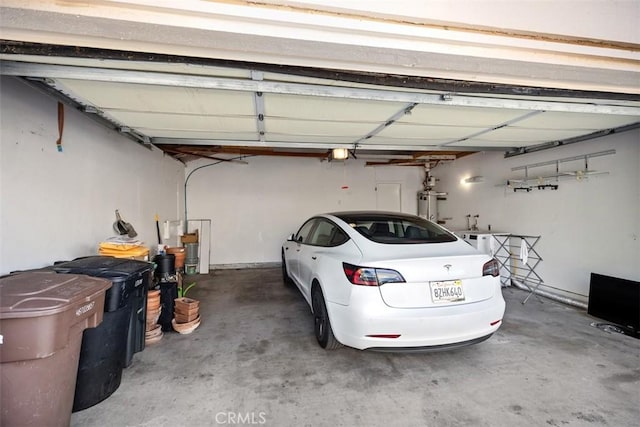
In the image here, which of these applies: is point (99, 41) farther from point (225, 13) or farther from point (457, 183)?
point (457, 183)

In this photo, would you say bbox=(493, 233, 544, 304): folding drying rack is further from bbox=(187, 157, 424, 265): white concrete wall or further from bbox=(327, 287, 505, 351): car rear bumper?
bbox=(187, 157, 424, 265): white concrete wall

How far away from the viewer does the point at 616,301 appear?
10.8 feet

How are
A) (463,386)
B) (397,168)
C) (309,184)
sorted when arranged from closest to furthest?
(463,386) < (309,184) < (397,168)

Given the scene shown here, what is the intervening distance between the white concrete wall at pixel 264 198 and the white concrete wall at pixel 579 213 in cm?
312

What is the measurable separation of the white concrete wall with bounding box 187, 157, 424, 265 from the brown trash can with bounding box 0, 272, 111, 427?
507 cm

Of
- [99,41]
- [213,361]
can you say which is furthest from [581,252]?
[99,41]

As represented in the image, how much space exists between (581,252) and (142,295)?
553 cm

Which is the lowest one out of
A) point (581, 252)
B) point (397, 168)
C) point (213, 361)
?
point (213, 361)

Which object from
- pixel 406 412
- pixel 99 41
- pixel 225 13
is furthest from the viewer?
pixel 406 412

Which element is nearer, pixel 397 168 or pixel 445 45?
pixel 445 45

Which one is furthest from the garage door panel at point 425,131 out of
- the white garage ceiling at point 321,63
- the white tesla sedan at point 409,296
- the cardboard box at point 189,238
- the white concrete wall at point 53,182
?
the cardboard box at point 189,238

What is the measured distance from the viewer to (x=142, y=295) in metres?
2.45

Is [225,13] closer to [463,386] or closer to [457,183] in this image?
[463,386]

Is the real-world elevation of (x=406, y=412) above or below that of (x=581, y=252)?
below
